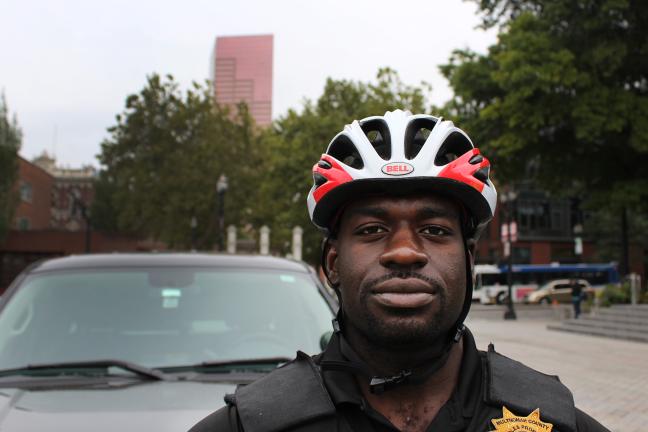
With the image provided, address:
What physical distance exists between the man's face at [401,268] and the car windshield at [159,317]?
1845 millimetres

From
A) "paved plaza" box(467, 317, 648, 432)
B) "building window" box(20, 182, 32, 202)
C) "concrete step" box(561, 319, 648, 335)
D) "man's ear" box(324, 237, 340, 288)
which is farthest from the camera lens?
"building window" box(20, 182, 32, 202)

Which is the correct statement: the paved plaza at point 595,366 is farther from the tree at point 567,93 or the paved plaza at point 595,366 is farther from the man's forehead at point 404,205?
the man's forehead at point 404,205

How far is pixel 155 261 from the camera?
12.5 feet

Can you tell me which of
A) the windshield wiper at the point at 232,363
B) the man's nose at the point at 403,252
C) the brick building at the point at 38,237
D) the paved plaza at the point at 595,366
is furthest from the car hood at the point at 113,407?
the brick building at the point at 38,237

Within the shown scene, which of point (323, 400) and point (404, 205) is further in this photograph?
point (404, 205)

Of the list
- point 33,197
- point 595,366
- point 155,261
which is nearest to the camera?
point 155,261

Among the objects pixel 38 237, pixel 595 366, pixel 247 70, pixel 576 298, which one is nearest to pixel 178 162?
pixel 38 237

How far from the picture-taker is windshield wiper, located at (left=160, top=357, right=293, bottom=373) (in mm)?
3236

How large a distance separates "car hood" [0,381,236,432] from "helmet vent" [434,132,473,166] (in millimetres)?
1239

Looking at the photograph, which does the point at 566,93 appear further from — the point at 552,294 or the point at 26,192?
the point at 26,192

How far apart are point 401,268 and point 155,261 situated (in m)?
2.44

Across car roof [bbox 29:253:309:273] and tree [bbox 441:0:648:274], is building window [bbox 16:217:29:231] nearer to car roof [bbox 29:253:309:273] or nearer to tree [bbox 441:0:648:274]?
tree [bbox 441:0:648:274]


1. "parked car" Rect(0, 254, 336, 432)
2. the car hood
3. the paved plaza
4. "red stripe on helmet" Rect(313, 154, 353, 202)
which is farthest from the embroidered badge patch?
the paved plaza

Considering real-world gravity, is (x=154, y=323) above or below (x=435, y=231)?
below
